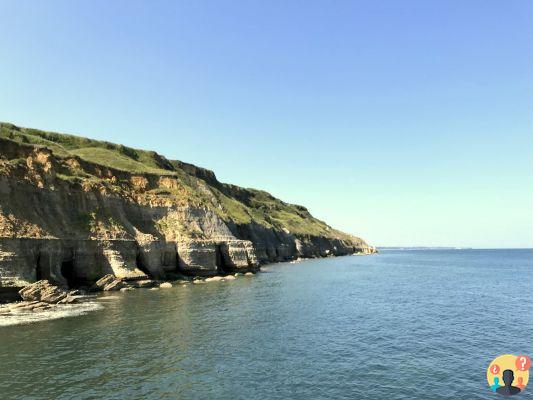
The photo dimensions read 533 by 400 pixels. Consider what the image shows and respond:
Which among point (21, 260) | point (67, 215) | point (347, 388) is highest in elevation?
point (67, 215)

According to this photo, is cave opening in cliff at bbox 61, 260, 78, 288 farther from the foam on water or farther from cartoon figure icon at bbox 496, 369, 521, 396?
cartoon figure icon at bbox 496, 369, 521, 396

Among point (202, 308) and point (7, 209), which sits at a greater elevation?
point (7, 209)

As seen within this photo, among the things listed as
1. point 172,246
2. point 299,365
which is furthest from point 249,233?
point 299,365

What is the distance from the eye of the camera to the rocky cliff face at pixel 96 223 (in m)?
52.4

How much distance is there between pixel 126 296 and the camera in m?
53.4

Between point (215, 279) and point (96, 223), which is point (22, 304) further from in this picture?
point (215, 279)

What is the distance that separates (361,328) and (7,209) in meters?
46.5

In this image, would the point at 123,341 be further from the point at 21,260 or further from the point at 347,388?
the point at 21,260

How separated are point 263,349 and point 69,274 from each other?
4143cm

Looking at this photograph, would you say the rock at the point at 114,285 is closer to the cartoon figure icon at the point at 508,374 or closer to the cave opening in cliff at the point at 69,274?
the cave opening in cliff at the point at 69,274

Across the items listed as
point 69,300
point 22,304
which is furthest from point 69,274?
point 22,304

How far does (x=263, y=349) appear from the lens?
1177 inches

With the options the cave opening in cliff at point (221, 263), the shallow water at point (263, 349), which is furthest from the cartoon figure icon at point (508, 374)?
the cave opening in cliff at point (221, 263)

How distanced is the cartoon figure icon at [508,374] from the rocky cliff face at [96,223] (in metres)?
49.0
